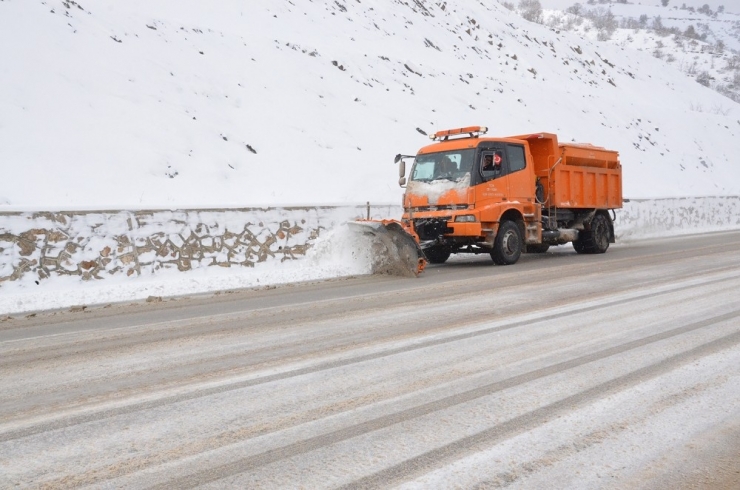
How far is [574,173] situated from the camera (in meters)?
15.7

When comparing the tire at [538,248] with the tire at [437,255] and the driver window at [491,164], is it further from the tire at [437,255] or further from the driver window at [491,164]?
the driver window at [491,164]

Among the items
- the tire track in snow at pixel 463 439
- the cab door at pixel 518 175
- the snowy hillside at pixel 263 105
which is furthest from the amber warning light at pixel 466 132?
the tire track in snow at pixel 463 439

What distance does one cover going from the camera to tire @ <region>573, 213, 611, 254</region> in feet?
54.0

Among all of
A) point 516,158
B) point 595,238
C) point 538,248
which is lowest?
point 538,248

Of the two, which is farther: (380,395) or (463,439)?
(380,395)

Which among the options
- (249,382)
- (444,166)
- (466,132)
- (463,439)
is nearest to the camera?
(463,439)

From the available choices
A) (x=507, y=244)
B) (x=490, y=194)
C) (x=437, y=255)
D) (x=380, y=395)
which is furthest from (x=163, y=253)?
(x=380, y=395)

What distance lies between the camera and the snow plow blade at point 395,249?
11938 mm

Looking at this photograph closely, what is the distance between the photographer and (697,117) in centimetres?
4875

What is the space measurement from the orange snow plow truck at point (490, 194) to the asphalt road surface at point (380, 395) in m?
4.53

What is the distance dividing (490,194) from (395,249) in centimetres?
249

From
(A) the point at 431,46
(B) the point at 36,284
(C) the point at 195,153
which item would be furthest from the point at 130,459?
(A) the point at 431,46

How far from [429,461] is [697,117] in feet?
168

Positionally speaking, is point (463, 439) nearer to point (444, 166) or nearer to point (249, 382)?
point (249, 382)
